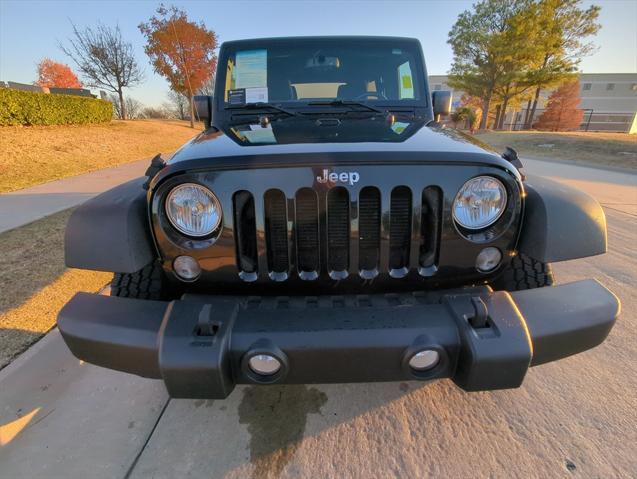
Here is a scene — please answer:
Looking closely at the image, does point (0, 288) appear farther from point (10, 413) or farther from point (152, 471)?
point (152, 471)

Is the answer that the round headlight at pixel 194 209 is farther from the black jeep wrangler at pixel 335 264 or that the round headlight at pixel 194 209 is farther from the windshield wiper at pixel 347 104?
the windshield wiper at pixel 347 104

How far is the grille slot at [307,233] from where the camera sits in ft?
4.61

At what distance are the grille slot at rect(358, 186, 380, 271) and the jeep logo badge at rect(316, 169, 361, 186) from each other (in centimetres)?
6

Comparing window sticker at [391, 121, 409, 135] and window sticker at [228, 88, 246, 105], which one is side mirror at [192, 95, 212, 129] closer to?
window sticker at [228, 88, 246, 105]

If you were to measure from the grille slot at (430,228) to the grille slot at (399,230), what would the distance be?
66 millimetres

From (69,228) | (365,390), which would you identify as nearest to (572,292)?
(365,390)

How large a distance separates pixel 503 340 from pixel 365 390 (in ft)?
3.04

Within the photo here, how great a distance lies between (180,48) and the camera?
810 inches

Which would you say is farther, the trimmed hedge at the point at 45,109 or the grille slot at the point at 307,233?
the trimmed hedge at the point at 45,109

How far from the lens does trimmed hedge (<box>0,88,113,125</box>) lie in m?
11.3

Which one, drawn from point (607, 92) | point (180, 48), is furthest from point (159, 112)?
point (607, 92)

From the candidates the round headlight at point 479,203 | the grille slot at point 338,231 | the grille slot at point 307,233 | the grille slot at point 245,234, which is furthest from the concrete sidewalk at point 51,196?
the round headlight at point 479,203

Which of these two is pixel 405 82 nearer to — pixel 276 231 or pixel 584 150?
pixel 276 231

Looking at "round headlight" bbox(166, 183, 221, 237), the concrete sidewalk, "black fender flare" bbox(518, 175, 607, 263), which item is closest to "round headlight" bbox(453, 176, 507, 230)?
"black fender flare" bbox(518, 175, 607, 263)
